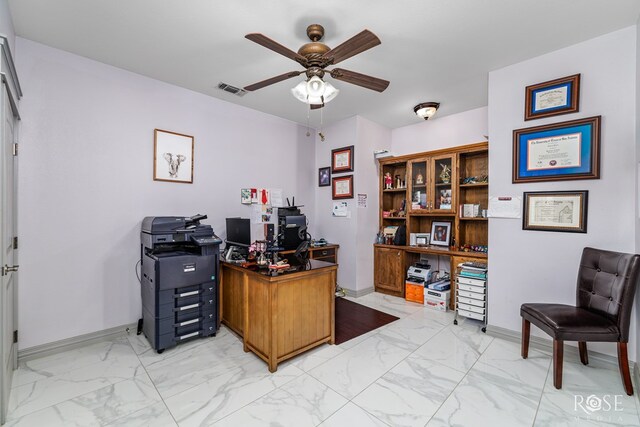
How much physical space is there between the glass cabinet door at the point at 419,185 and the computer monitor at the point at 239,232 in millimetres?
2569

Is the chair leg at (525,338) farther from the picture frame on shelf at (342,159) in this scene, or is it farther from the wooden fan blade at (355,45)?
the picture frame on shelf at (342,159)

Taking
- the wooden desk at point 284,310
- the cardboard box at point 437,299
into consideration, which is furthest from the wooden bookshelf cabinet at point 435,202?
the wooden desk at point 284,310

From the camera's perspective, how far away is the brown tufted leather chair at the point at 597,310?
→ 6.48 feet

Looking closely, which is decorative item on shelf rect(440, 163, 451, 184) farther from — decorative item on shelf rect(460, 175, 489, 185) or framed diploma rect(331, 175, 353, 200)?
framed diploma rect(331, 175, 353, 200)

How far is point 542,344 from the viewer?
8.60 ft

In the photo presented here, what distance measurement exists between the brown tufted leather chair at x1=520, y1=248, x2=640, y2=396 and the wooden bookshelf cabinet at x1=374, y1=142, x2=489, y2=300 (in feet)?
3.69

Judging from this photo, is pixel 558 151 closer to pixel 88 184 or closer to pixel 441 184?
pixel 441 184

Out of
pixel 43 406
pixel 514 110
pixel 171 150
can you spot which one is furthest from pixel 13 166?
pixel 514 110

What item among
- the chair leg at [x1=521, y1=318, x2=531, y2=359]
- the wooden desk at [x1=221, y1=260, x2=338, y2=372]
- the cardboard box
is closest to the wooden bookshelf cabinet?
the cardboard box

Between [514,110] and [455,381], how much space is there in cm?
263

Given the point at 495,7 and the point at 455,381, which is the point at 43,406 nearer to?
the point at 455,381

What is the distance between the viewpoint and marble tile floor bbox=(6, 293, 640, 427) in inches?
69.7

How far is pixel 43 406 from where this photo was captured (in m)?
1.86

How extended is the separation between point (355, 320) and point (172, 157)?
9.68 ft
